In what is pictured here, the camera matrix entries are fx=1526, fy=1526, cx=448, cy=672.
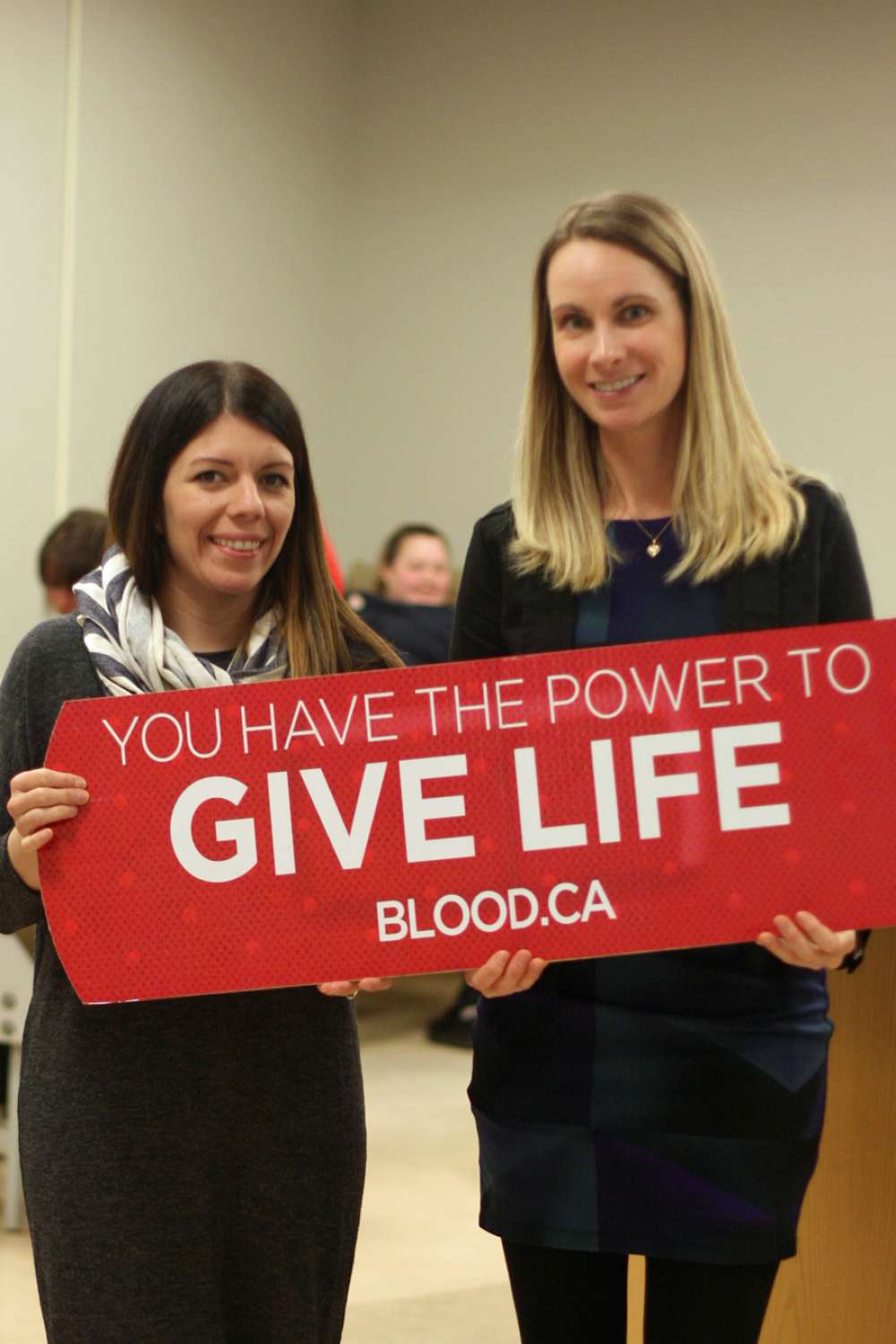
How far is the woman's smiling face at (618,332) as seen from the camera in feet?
4.87

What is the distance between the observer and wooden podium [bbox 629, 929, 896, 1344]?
227cm

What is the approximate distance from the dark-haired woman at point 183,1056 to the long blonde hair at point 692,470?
28 cm

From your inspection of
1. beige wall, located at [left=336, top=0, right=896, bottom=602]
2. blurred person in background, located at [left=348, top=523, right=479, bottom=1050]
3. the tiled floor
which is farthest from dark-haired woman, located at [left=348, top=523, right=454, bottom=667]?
the tiled floor

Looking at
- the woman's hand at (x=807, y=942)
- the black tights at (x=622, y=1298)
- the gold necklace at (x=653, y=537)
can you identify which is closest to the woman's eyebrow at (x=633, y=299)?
the gold necklace at (x=653, y=537)

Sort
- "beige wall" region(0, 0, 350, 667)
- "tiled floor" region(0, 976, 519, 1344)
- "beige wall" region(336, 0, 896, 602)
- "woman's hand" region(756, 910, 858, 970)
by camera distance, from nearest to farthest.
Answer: "woman's hand" region(756, 910, 858, 970) < "tiled floor" region(0, 976, 519, 1344) < "beige wall" region(0, 0, 350, 667) < "beige wall" region(336, 0, 896, 602)

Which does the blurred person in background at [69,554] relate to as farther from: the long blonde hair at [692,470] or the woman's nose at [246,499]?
the long blonde hair at [692,470]

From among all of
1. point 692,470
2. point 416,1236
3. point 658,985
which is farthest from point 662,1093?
point 416,1236

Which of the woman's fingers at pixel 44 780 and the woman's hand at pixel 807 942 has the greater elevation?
the woman's fingers at pixel 44 780

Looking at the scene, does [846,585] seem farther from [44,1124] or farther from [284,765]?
[44,1124]

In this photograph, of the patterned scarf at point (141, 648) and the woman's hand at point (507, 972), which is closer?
the woman's hand at point (507, 972)

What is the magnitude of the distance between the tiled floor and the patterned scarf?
5.82ft

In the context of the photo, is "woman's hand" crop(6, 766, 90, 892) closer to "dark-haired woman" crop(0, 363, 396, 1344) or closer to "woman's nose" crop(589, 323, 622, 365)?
"dark-haired woman" crop(0, 363, 396, 1344)

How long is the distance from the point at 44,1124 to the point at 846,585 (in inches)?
37.5

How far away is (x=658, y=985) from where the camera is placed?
4.79ft
